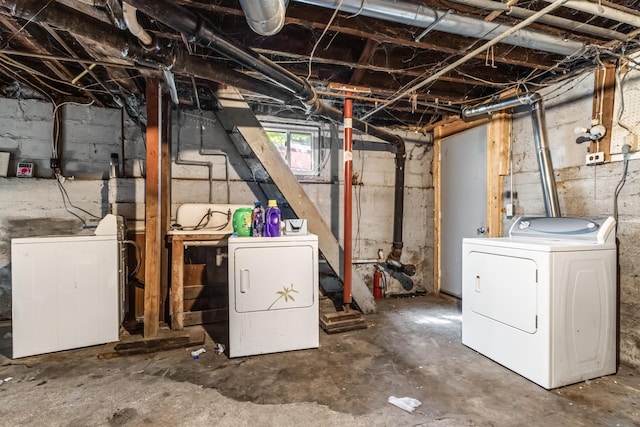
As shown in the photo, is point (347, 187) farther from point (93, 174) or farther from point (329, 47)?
point (93, 174)

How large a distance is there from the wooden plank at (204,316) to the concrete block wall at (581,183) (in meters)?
3.00

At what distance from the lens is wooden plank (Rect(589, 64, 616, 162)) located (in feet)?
7.69

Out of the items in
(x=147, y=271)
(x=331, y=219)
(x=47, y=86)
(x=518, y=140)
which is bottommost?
(x=147, y=271)

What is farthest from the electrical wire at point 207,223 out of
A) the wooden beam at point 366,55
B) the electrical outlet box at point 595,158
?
the electrical outlet box at point 595,158

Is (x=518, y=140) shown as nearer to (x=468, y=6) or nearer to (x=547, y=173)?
(x=547, y=173)

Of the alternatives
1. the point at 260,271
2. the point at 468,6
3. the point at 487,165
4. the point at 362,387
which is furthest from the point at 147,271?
the point at 487,165

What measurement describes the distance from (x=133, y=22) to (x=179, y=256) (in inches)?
69.1

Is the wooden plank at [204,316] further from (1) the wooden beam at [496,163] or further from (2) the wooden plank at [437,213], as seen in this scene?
(1) the wooden beam at [496,163]

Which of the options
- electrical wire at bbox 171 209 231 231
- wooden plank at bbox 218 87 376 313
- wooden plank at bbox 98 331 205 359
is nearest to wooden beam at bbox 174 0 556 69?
wooden plank at bbox 218 87 376 313

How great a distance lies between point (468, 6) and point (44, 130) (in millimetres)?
3875

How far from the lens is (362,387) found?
1.95m

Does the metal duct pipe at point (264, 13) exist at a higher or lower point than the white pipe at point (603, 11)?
lower

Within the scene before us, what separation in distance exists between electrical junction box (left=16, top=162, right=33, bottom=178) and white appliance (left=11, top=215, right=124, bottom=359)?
1.13m

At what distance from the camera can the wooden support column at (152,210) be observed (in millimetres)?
2545
